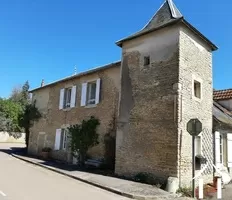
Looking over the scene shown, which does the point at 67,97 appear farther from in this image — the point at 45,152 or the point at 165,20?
the point at 165,20

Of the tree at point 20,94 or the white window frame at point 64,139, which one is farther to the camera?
the tree at point 20,94

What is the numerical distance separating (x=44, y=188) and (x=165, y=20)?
29.1 ft

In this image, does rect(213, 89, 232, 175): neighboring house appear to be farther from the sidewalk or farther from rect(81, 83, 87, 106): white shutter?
rect(81, 83, 87, 106): white shutter

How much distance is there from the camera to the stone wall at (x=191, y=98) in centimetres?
1094

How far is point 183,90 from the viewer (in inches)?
447

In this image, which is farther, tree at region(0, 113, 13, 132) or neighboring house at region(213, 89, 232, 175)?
tree at region(0, 113, 13, 132)

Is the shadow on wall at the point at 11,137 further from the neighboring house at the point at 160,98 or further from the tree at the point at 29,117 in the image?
the neighboring house at the point at 160,98

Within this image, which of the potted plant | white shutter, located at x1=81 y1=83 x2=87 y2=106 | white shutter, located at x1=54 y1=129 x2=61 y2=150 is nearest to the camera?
white shutter, located at x1=81 y1=83 x2=87 y2=106

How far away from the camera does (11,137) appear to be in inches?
1497

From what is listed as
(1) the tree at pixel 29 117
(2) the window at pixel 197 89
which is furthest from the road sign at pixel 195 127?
(1) the tree at pixel 29 117

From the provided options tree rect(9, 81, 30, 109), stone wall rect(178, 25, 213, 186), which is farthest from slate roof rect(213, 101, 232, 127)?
tree rect(9, 81, 30, 109)

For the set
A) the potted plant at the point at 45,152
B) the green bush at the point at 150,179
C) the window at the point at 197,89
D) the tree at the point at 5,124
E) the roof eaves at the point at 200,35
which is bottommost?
the green bush at the point at 150,179

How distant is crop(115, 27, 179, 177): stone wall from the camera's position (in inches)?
439

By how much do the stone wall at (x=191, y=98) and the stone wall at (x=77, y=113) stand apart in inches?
166
